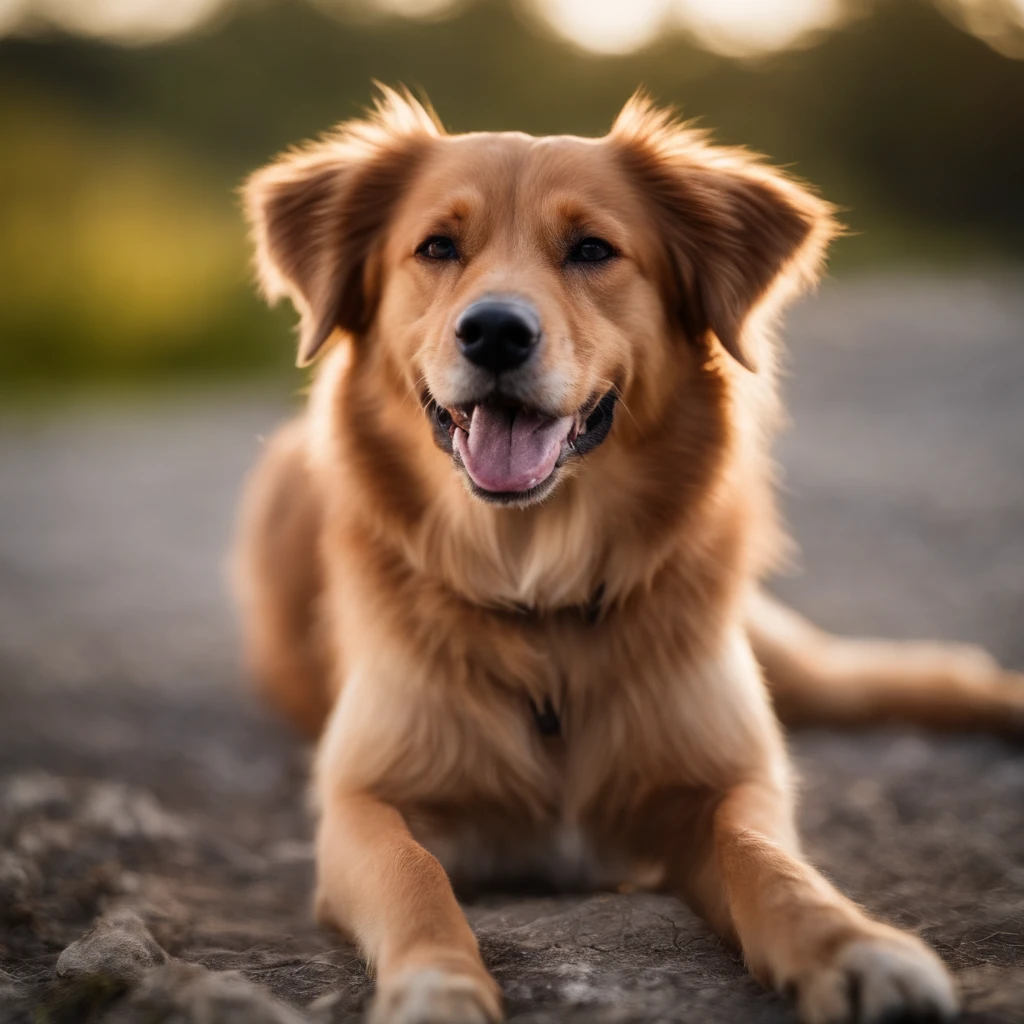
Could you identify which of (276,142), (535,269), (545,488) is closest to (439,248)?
(535,269)

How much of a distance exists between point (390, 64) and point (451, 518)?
55.4 ft

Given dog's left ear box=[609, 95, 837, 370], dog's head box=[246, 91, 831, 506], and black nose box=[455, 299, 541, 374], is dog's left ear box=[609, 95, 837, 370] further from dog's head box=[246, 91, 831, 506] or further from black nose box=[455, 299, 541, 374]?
black nose box=[455, 299, 541, 374]

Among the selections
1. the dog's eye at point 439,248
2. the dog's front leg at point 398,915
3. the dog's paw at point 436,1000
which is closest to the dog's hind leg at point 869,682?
the dog's eye at point 439,248

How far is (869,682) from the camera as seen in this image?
401 cm

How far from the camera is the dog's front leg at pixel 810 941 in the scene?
5.66 feet

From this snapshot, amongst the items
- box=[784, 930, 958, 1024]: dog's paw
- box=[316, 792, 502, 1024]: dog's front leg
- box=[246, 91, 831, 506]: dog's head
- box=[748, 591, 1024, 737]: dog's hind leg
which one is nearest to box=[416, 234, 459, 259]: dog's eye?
box=[246, 91, 831, 506]: dog's head

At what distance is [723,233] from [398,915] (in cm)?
201

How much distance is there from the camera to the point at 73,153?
52.9 feet

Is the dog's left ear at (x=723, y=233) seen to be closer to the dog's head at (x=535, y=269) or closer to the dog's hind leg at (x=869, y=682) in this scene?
the dog's head at (x=535, y=269)

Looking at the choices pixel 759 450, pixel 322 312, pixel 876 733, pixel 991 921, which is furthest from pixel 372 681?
pixel 876 733

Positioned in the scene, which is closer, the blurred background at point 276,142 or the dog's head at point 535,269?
the dog's head at point 535,269

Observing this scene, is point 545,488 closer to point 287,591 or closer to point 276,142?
point 287,591

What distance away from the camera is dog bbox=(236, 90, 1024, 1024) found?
103 inches

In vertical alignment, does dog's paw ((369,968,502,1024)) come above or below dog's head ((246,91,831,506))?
below
